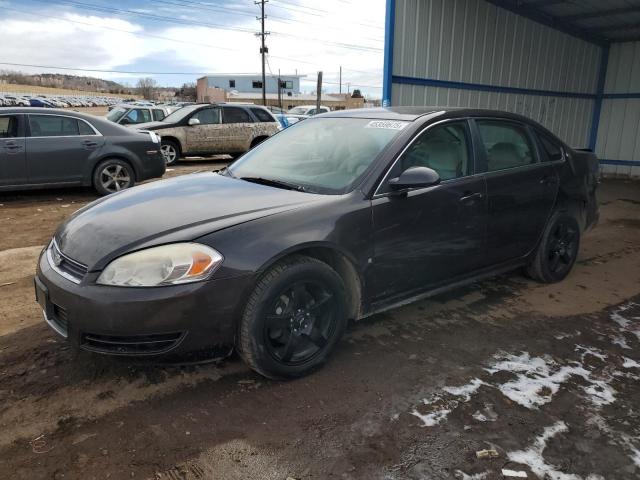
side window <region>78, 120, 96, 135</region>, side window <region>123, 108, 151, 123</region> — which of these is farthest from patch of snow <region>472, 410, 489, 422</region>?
side window <region>123, 108, 151, 123</region>

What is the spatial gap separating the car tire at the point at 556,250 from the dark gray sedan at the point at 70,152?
646cm

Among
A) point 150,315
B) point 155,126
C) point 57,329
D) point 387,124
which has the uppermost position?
point 387,124

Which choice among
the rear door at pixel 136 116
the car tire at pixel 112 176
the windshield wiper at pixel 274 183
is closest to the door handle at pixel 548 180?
the windshield wiper at pixel 274 183

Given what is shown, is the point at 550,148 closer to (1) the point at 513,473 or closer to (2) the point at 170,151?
(1) the point at 513,473

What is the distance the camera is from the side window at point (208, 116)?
13.2 meters

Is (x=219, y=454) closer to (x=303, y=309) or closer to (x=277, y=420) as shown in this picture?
(x=277, y=420)

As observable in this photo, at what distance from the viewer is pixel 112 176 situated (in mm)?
8430

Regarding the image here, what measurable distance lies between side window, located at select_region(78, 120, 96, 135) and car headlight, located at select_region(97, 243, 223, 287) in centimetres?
644

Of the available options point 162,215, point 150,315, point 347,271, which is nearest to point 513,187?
point 347,271

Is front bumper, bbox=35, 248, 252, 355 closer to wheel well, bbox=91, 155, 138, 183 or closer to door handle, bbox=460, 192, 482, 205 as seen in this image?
door handle, bbox=460, 192, 482, 205

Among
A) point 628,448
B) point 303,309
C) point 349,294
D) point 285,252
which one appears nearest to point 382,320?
point 349,294

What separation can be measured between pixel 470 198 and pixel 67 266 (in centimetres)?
269

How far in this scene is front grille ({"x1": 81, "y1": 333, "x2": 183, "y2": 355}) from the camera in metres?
2.59

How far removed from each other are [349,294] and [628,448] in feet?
5.40
